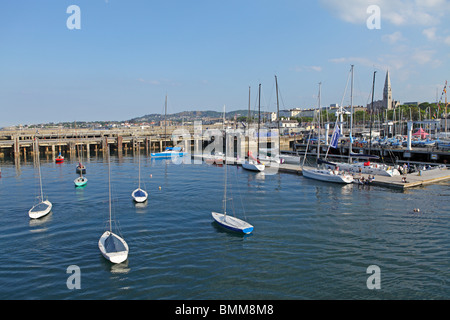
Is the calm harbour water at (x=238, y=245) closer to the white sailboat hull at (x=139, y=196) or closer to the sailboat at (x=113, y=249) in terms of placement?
the sailboat at (x=113, y=249)

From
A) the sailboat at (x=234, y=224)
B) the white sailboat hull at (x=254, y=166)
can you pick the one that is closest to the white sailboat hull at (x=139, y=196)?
the sailboat at (x=234, y=224)

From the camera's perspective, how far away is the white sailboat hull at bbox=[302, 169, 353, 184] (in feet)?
175

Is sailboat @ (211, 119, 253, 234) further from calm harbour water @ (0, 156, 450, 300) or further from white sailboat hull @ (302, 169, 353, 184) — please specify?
white sailboat hull @ (302, 169, 353, 184)

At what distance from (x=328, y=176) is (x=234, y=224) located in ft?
95.4

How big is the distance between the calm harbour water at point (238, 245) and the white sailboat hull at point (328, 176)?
140 inches

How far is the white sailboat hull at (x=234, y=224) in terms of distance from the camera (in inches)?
1186

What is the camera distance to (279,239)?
29.2 meters

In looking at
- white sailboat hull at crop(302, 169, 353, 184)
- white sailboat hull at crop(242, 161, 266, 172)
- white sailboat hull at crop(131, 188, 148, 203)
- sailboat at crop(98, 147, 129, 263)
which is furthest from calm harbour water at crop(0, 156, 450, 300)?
white sailboat hull at crop(242, 161, 266, 172)

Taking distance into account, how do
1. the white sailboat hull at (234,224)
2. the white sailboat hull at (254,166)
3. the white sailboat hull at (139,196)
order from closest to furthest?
the white sailboat hull at (234,224), the white sailboat hull at (139,196), the white sailboat hull at (254,166)

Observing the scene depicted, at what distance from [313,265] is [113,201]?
27824 mm

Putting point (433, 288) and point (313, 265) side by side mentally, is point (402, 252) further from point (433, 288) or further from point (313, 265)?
point (313, 265)

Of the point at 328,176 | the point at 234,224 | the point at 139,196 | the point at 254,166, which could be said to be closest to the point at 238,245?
the point at 234,224

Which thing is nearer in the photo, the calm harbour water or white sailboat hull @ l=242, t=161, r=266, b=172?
the calm harbour water

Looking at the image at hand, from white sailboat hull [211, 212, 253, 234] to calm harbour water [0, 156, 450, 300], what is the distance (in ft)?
2.20
